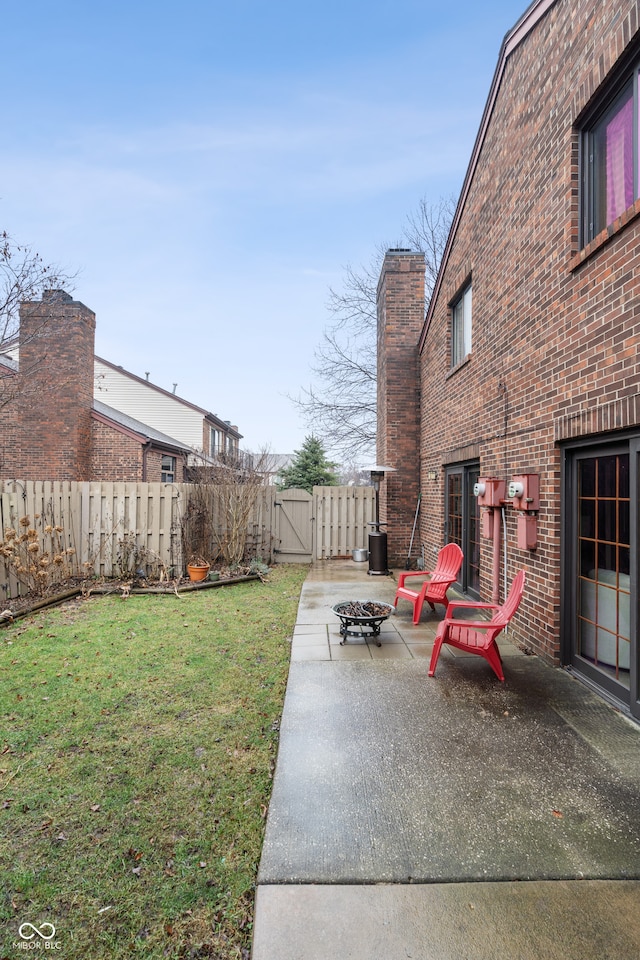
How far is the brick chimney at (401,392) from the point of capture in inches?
417

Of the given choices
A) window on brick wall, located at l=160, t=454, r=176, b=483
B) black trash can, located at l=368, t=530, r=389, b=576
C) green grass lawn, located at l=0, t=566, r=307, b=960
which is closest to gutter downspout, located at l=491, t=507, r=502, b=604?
green grass lawn, located at l=0, t=566, r=307, b=960

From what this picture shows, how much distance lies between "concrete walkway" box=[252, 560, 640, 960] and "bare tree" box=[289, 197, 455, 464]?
1609 centimetres

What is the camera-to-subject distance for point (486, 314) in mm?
6207

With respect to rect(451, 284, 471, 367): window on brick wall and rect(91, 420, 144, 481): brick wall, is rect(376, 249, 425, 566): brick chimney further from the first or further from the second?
rect(91, 420, 144, 481): brick wall

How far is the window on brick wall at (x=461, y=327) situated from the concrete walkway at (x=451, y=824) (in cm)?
543

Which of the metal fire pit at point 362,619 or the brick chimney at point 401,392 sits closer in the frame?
the metal fire pit at point 362,619

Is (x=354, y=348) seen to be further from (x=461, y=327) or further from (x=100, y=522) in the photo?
(x=100, y=522)

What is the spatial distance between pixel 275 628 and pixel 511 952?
166 inches

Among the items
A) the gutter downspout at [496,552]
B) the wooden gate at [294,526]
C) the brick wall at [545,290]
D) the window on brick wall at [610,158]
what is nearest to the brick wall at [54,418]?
the wooden gate at [294,526]

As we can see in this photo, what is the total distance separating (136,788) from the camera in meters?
2.53

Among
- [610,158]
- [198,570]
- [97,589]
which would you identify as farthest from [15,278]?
[610,158]

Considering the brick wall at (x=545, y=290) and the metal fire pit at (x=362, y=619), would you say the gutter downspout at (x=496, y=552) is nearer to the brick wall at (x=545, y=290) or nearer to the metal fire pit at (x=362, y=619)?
the brick wall at (x=545, y=290)

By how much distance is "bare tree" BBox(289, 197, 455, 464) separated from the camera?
19109 millimetres

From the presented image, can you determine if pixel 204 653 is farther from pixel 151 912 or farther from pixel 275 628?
pixel 151 912
